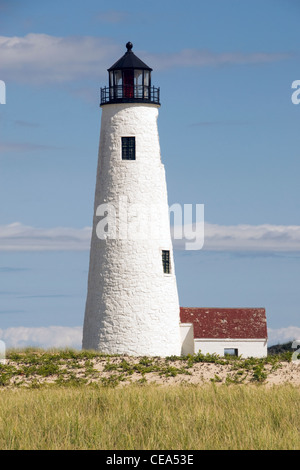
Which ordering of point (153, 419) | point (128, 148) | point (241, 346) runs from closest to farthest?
point (153, 419), point (128, 148), point (241, 346)

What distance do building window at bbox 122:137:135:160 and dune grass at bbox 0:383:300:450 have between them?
13.9 meters

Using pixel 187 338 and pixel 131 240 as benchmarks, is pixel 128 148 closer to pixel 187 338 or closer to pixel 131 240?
pixel 131 240

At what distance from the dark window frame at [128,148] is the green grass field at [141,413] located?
10760 millimetres

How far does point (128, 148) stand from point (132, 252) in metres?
4.53

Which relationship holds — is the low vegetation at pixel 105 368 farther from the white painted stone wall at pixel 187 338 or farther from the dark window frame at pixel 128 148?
the dark window frame at pixel 128 148

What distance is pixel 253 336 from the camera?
41.2 meters

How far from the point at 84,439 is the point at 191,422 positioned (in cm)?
260

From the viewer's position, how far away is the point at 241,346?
4097 cm

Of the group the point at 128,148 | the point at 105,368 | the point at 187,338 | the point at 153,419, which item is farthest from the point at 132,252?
the point at 153,419

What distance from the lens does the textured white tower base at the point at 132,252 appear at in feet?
113

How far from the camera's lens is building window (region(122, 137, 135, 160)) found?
35.3 metres

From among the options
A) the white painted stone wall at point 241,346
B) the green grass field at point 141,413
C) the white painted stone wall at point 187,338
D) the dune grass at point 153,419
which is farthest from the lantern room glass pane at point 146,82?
the dune grass at point 153,419

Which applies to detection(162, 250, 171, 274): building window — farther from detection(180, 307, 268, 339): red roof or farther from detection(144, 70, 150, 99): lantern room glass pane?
detection(144, 70, 150, 99): lantern room glass pane
